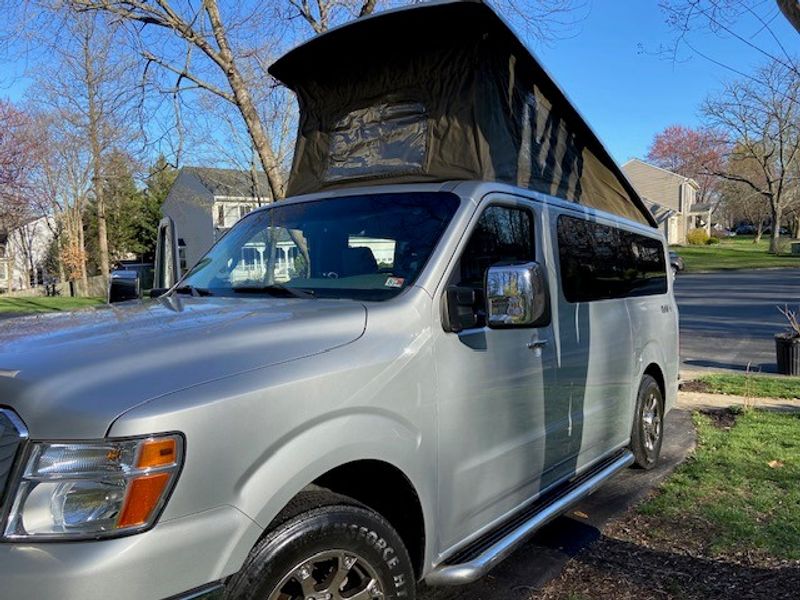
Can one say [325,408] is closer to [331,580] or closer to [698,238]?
[331,580]

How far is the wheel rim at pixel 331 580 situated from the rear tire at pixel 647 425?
10.5 feet

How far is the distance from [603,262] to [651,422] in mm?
1637

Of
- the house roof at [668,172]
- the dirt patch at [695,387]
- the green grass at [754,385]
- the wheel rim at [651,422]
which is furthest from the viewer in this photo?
the house roof at [668,172]

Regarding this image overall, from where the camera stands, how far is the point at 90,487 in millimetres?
1776

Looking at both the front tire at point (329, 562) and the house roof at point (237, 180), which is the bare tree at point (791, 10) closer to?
the front tire at point (329, 562)

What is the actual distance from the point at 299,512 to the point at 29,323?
1513 mm

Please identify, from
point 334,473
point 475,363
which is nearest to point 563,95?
point 475,363

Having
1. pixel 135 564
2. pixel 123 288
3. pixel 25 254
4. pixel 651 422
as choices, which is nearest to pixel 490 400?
pixel 135 564

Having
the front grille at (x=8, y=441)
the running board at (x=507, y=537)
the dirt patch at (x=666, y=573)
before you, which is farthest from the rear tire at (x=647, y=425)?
the front grille at (x=8, y=441)

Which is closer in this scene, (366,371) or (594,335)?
(366,371)

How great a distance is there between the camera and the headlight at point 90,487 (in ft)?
5.75

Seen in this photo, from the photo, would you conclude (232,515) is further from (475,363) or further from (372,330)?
(475,363)

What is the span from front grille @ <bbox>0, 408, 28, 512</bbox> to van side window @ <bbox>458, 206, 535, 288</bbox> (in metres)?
1.86

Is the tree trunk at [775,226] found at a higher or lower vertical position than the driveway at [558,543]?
higher
